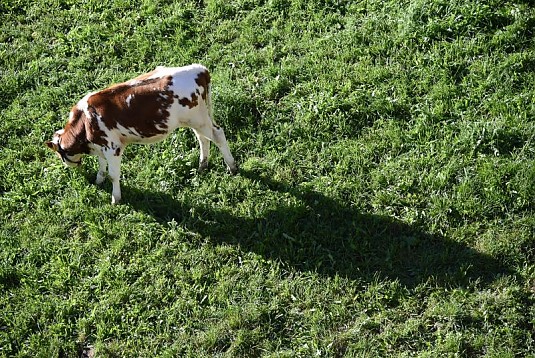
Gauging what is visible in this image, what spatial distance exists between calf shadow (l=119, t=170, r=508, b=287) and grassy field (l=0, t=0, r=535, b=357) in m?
0.02

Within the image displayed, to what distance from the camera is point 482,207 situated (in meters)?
8.19

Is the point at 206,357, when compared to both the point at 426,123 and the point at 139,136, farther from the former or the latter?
the point at 426,123

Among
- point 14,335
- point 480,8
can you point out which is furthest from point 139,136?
point 480,8

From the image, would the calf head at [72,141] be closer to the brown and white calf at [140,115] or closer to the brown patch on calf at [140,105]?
the brown and white calf at [140,115]

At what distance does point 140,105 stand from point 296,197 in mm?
2088

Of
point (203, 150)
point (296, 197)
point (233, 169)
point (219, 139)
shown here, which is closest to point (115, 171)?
point (203, 150)

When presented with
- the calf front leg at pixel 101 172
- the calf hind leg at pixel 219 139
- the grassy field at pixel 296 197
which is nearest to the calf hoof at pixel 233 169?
the calf hind leg at pixel 219 139

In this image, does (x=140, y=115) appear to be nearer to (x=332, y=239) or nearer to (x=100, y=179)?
(x=100, y=179)

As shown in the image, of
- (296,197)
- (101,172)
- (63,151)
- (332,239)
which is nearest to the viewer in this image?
(332,239)

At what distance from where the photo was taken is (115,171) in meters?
8.72

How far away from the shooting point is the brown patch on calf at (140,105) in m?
Answer: 8.25

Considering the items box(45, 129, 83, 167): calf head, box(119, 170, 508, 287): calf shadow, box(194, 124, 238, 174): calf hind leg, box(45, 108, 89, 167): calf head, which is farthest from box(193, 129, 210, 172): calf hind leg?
box(45, 129, 83, 167): calf head

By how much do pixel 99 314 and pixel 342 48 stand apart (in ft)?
16.4

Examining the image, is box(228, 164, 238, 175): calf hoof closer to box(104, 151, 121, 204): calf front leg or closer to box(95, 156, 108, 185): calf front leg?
box(104, 151, 121, 204): calf front leg
